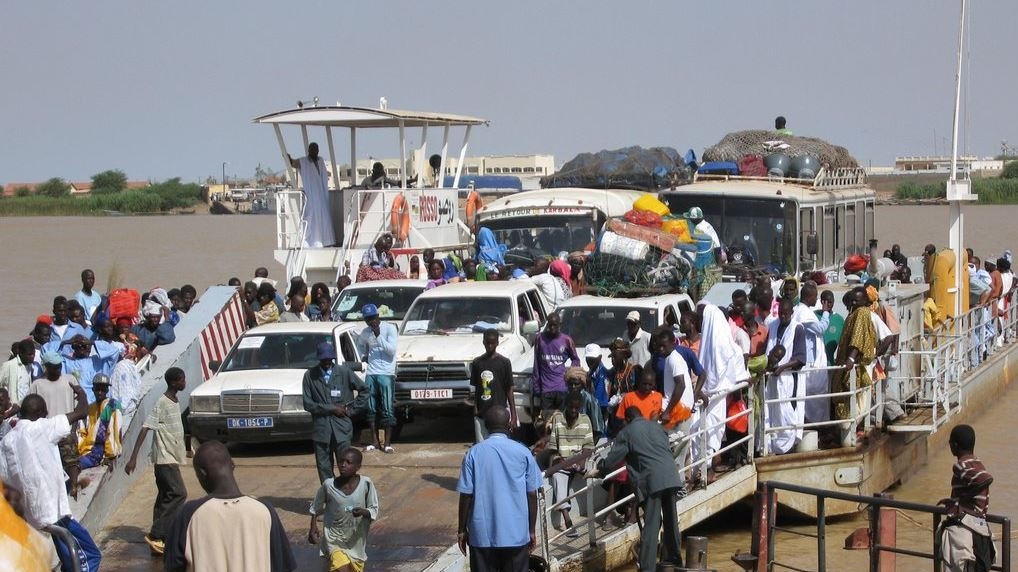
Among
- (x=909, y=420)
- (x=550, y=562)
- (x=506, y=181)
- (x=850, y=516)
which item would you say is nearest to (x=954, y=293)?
(x=909, y=420)

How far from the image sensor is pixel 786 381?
12.1 meters

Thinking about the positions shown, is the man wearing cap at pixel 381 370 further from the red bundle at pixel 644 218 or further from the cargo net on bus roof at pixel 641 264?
the red bundle at pixel 644 218

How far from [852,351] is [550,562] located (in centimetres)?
388

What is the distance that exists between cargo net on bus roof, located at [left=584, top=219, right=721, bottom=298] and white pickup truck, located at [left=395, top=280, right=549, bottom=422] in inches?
56.9

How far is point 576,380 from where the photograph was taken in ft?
37.7

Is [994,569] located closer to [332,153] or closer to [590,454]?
[590,454]

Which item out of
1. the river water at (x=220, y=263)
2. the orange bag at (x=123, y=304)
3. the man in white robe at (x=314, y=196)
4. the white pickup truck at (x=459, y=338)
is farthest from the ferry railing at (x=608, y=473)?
the man in white robe at (x=314, y=196)

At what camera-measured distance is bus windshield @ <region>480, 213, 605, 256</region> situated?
67.5 ft

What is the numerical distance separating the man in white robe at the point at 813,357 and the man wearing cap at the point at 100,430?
596 cm

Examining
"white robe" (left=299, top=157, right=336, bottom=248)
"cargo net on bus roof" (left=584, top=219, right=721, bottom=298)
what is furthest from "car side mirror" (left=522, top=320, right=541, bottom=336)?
"white robe" (left=299, top=157, right=336, bottom=248)

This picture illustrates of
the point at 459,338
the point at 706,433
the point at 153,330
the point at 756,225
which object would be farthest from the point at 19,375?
the point at 756,225

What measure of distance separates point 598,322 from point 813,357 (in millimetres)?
2853

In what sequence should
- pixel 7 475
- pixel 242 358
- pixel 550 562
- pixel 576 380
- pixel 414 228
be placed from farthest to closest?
pixel 414 228, pixel 242 358, pixel 576 380, pixel 550 562, pixel 7 475

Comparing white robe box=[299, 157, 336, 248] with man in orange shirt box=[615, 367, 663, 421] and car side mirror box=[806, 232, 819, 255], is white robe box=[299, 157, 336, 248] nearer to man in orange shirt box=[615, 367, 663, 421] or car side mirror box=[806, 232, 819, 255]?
car side mirror box=[806, 232, 819, 255]
